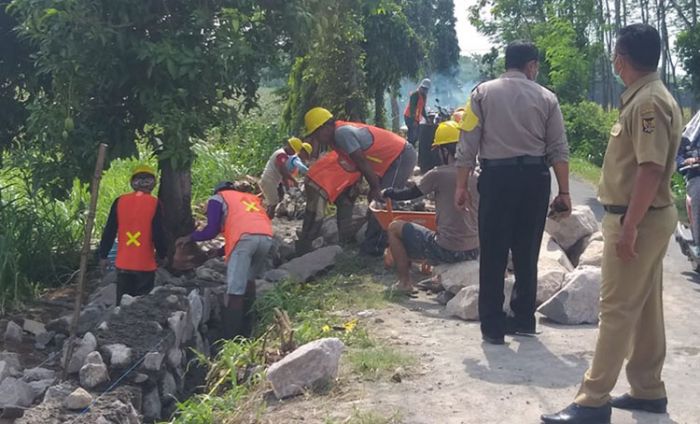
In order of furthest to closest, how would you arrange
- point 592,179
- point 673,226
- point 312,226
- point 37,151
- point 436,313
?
point 592,179 < point 312,226 < point 37,151 < point 436,313 < point 673,226

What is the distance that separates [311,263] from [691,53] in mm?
13733

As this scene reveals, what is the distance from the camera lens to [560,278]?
7.27 m

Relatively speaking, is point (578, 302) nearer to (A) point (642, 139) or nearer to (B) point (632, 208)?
(B) point (632, 208)

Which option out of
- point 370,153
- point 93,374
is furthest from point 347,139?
point 93,374

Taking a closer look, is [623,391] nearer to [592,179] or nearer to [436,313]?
[436,313]

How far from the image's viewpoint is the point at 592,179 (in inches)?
765

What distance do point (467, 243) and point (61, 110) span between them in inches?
137

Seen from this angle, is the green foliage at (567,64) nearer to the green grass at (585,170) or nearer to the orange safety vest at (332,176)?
the green grass at (585,170)

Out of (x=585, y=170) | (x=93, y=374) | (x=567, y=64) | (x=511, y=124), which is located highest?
(x=567, y=64)

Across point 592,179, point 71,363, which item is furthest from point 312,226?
point 592,179

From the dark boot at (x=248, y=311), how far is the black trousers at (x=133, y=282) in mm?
935

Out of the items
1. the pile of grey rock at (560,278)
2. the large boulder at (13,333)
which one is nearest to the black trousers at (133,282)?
the large boulder at (13,333)

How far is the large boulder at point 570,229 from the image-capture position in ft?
28.6

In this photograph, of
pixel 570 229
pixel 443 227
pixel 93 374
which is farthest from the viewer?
pixel 570 229
